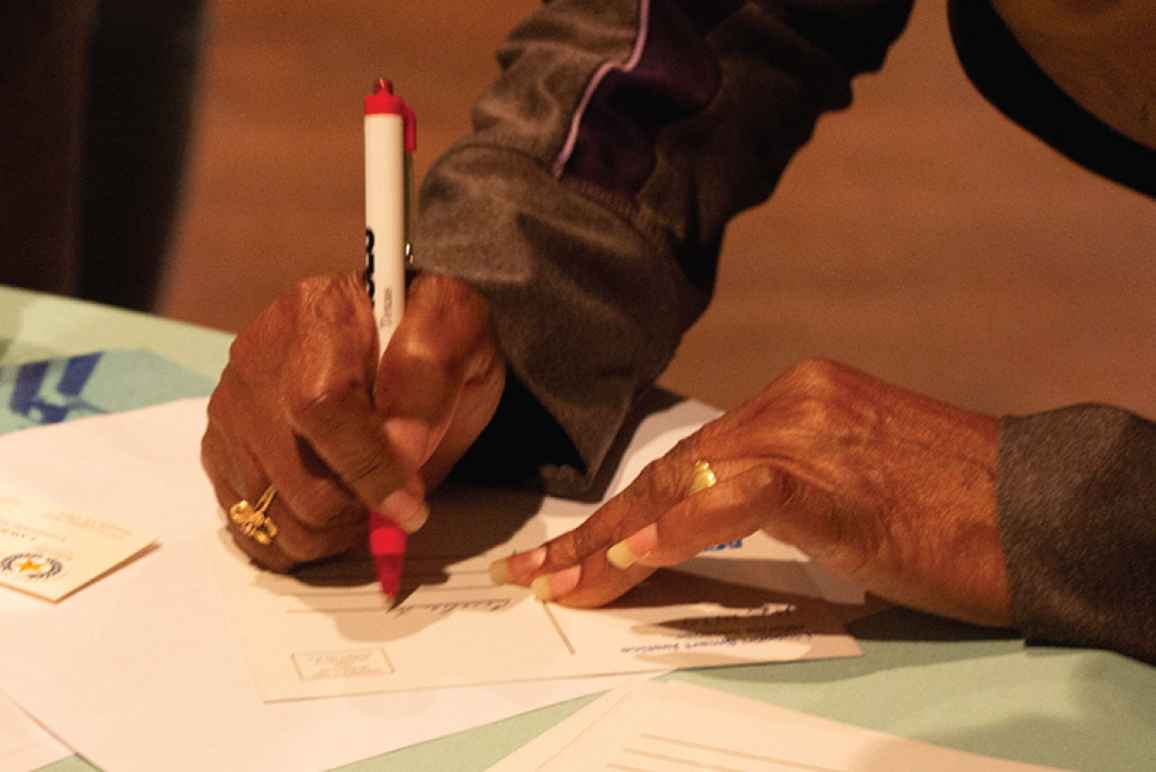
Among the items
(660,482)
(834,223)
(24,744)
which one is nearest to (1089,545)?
(660,482)

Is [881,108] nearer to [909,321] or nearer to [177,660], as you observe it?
[909,321]

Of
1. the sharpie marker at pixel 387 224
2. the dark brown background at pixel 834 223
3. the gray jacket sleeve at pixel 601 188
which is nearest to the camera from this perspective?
the sharpie marker at pixel 387 224

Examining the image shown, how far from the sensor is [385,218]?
21.9 inches

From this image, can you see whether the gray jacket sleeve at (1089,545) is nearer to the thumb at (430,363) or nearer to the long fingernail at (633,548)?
the long fingernail at (633,548)

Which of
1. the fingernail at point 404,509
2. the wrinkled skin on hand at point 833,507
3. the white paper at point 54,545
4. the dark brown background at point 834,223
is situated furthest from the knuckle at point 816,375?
the dark brown background at point 834,223

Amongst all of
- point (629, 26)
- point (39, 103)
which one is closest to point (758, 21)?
point (629, 26)

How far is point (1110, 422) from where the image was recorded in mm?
580

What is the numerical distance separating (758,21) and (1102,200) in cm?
200

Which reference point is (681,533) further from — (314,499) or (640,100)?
(640,100)

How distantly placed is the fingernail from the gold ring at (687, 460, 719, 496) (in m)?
0.13

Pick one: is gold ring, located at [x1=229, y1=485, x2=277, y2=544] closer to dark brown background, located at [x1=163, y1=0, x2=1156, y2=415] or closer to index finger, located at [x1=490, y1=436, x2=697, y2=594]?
index finger, located at [x1=490, y1=436, x2=697, y2=594]

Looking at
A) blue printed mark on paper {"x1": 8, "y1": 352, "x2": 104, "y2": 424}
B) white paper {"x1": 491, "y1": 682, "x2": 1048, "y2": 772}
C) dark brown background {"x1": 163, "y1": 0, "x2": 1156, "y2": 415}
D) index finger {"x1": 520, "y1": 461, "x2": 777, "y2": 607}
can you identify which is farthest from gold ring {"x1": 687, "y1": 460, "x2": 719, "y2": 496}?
dark brown background {"x1": 163, "y1": 0, "x2": 1156, "y2": 415}

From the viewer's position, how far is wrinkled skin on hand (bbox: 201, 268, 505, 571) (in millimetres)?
535

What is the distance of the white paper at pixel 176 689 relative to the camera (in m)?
0.45
